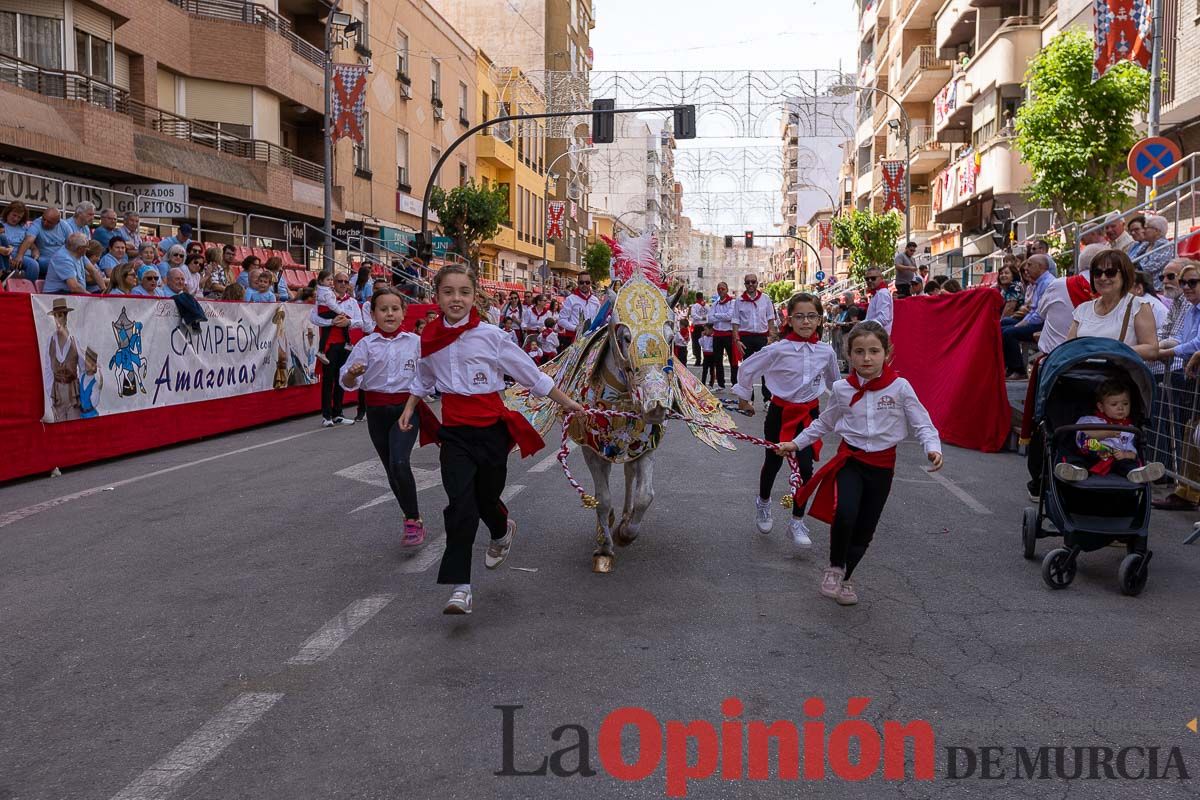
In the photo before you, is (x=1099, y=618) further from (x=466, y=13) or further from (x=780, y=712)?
(x=466, y=13)

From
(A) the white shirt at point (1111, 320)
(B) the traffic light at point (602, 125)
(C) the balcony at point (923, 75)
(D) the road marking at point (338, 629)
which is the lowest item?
(D) the road marking at point (338, 629)

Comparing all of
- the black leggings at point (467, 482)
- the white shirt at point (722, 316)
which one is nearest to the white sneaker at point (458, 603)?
the black leggings at point (467, 482)

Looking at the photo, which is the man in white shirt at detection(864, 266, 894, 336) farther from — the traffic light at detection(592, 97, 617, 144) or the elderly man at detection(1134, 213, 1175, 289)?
the traffic light at detection(592, 97, 617, 144)

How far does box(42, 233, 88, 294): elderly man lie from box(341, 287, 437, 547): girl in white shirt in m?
6.35

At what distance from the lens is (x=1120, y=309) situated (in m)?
7.78

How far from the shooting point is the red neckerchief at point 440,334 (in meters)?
5.82

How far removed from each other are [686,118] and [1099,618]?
1004 inches

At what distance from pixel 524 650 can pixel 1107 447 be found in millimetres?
3748

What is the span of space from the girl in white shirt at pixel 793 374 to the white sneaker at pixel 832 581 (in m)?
1.37

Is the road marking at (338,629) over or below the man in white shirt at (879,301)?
below

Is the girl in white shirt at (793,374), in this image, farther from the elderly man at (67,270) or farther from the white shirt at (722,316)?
the white shirt at (722,316)

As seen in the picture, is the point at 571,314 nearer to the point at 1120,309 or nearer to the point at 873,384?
the point at 1120,309

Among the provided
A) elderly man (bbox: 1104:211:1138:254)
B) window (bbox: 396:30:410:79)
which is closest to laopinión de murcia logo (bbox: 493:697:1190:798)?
elderly man (bbox: 1104:211:1138:254)

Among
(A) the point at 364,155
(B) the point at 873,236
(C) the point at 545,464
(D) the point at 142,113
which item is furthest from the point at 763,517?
(B) the point at 873,236
